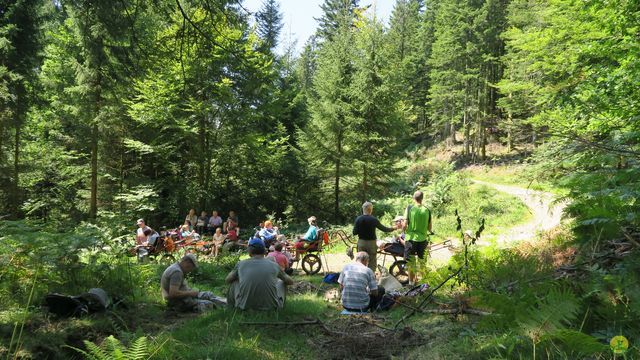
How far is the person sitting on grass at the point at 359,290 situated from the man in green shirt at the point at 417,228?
173 cm

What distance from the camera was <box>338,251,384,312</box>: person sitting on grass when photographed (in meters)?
5.73

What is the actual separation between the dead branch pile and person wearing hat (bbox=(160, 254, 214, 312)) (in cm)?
235

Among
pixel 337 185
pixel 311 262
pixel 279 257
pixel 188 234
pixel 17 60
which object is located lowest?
pixel 311 262

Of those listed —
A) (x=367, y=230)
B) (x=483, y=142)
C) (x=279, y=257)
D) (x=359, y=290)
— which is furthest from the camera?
(x=483, y=142)

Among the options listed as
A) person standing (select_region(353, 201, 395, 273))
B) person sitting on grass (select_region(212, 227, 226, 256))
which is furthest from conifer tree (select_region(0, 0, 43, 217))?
person standing (select_region(353, 201, 395, 273))

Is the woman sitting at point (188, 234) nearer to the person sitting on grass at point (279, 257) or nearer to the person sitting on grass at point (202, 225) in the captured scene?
the person sitting on grass at point (202, 225)

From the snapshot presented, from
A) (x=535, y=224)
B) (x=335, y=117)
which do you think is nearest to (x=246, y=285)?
(x=535, y=224)

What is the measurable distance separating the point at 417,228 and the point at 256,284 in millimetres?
3830

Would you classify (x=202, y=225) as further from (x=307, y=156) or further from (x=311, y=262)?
(x=307, y=156)

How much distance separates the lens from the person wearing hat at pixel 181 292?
229 inches

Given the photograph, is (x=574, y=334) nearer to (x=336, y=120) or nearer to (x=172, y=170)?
(x=336, y=120)

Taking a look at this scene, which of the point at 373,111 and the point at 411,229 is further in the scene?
the point at 373,111

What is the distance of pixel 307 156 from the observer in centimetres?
2108

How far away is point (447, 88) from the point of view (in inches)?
1302
